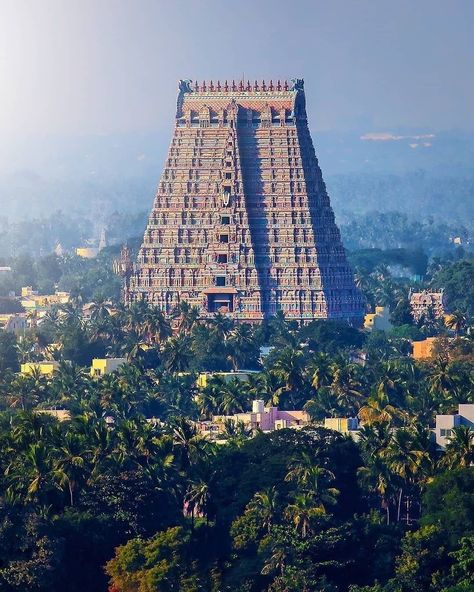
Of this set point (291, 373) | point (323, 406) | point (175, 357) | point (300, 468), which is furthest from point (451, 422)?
point (175, 357)

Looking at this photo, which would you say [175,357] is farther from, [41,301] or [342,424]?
[41,301]

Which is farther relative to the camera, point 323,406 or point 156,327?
point 156,327

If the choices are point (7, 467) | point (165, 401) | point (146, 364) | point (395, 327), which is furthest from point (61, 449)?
point (395, 327)

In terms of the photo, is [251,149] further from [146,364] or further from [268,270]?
[146,364]

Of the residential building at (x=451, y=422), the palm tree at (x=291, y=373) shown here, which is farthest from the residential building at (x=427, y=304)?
the residential building at (x=451, y=422)

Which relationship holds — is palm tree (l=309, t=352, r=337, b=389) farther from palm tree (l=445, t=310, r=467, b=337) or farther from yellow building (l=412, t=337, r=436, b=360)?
palm tree (l=445, t=310, r=467, b=337)
